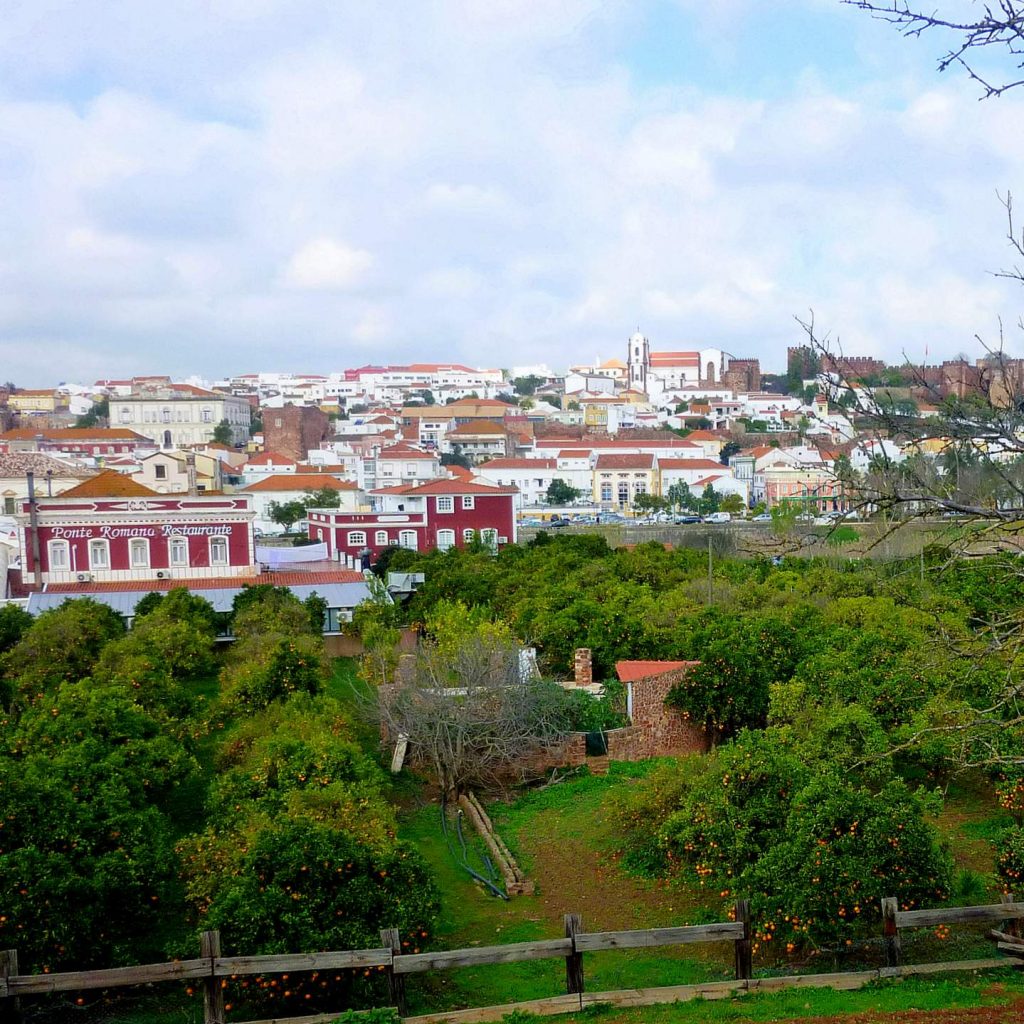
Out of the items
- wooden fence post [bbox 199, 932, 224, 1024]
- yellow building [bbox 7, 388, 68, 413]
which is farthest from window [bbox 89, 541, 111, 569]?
yellow building [bbox 7, 388, 68, 413]

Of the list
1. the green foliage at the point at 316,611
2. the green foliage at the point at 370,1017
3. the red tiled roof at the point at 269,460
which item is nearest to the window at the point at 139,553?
the green foliage at the point at 316,611

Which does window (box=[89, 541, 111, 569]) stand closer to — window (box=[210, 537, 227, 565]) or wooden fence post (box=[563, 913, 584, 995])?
window (box=[210, 537, 227, 565])

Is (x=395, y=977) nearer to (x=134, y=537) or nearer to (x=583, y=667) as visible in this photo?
(x=583, y=667)

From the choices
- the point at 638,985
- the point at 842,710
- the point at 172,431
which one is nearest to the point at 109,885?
the point at 638,985

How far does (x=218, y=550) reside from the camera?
3011 centimetres

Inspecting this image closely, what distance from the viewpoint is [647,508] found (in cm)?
6550

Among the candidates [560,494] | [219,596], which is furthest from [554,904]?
[560,494]

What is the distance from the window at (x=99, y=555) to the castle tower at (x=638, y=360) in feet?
352

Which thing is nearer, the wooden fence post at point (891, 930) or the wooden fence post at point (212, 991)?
the wooden fence post at point (212, 991)

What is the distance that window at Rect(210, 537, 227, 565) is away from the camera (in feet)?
98.4

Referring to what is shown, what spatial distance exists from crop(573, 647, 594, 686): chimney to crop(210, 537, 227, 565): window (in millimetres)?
15596

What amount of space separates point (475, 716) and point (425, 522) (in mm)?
25466

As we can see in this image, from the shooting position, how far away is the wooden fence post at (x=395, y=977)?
7312 mm

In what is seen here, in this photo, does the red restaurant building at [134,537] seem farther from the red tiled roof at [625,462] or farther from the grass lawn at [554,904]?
the red tiled roof at [625,462]
